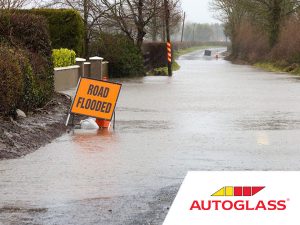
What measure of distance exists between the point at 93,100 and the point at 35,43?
9.35ft

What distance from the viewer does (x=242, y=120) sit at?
15.5 meters

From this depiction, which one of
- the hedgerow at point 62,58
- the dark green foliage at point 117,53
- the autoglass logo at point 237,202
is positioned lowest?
the dark green foliage at point 117,53

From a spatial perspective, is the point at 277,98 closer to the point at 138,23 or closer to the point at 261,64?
the point at 138,23

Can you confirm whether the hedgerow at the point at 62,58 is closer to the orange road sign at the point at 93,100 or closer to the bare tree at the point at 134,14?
the orange road sign at the point at 93,100

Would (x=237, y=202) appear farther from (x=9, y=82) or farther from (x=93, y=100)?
(x=93, y=100)

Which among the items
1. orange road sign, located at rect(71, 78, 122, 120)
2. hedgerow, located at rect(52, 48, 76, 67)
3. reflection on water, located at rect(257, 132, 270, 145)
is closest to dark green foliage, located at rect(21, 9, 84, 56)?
hedgerow, located at rect(52, 48, 76, 67)

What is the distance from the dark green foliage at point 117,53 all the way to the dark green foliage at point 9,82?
2360 cm

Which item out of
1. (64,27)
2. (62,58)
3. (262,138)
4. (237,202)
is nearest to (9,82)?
(262,138)

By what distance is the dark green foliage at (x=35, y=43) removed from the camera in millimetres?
15070

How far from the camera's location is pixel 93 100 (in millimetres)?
13875

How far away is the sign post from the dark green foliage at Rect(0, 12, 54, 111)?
1231mm

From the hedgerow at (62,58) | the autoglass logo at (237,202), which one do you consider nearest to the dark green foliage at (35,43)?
the hedgerow at (62,58)

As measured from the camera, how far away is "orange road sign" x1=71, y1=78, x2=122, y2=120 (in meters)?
13.8

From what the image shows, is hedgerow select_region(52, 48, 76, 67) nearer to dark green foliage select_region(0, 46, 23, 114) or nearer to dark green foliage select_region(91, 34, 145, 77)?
dark green foliage select_region(91, 34, 145, 77)
